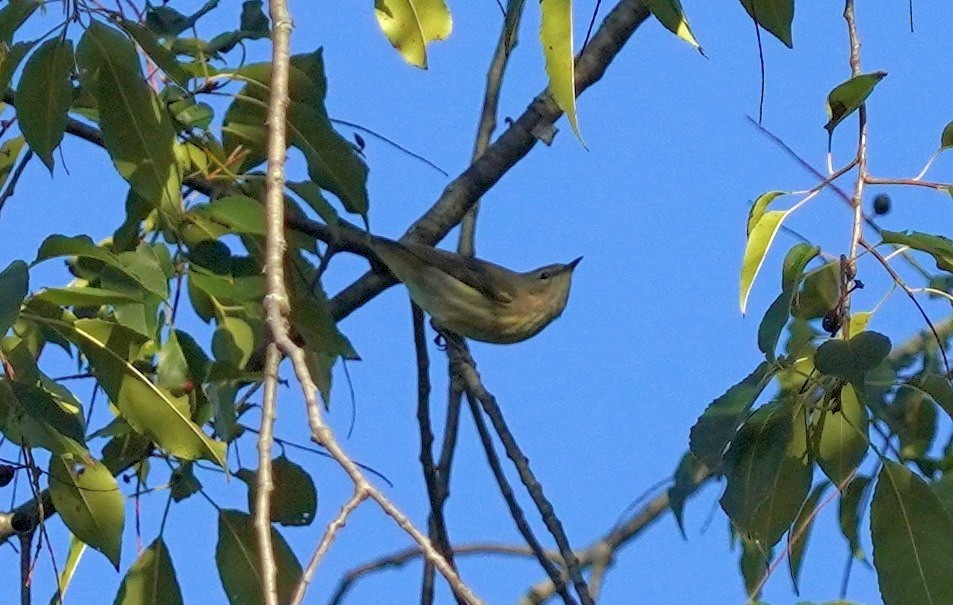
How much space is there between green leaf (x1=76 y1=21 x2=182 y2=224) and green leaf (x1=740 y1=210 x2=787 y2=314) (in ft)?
2.85

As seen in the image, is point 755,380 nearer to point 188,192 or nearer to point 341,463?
point 341,463

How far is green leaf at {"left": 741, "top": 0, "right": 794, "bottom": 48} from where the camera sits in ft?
6.22

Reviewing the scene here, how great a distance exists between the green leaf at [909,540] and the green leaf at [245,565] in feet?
3.08

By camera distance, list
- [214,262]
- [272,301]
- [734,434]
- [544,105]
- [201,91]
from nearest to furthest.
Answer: [272,301], [734,434], [214,262], [201,91], [544,105]

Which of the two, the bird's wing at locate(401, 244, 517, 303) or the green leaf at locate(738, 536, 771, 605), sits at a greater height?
the bird's wing at locate(401, 244, 517, 303)

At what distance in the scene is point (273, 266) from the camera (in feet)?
5.31

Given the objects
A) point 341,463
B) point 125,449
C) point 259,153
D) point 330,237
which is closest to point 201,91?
point 259,153

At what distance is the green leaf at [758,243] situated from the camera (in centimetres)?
212

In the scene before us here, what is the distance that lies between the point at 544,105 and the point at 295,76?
0.88m

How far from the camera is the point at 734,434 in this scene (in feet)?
6.77

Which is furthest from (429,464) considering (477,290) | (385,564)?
(477,290)

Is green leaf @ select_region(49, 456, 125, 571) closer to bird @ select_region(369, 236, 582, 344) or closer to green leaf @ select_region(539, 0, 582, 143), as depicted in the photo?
bird @ select_region(369, 236, 582, 344)

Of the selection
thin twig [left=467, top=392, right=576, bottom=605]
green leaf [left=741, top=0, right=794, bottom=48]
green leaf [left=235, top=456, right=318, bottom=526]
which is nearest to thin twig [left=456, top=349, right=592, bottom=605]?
thin twig [left=467, top=392, right=576, bottom=605]

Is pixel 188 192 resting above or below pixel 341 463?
above
